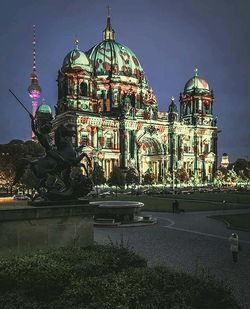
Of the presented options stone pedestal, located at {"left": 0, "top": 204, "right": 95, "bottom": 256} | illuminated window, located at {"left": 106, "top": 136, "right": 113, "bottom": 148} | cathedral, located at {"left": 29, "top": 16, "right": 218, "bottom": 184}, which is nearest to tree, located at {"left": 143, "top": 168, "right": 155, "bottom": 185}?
cathedral, located at {"left": 29, "top": 16, "right": 218, "bottom": 184}

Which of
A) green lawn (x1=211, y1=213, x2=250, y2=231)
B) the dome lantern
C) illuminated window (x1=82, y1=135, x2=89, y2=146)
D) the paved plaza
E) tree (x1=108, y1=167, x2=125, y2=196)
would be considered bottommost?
the paved plaza

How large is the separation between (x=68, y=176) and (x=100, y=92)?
10608cm

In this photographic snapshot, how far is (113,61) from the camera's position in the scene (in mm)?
123000

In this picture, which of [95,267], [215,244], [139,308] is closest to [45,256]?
[95,267]

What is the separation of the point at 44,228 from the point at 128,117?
9751cm

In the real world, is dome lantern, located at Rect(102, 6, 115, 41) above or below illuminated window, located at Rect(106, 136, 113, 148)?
above

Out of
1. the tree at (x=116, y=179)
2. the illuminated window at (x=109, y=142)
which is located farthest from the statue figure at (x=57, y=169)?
the illuminated window at (x=109, y=142)

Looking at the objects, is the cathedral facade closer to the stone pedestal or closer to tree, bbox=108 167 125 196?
tree, bbox=108 167 125 196

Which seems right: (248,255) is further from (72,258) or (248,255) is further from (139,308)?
(139,308)

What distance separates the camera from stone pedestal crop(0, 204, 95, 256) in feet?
46.7

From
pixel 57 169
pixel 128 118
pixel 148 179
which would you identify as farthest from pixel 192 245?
pixel 128 118

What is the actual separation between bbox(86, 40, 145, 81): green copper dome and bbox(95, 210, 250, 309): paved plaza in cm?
9424

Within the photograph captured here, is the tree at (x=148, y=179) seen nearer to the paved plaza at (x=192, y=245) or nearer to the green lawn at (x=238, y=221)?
the green lawn at (x=238, y=221)

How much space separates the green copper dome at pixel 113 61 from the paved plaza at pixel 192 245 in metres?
94.2
